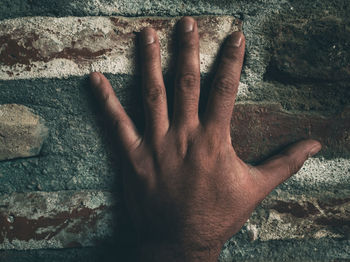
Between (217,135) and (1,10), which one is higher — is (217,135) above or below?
below

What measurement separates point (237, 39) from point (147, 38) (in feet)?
0.56

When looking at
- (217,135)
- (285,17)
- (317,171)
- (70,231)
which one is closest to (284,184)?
(317,171)

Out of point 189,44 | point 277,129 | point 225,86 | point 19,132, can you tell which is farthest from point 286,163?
point 19,132

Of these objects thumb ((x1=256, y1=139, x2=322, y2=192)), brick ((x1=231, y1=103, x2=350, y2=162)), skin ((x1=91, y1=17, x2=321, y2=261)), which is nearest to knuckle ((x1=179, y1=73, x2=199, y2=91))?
skin ((x1=91, y1=17, x2=321, y2=261))

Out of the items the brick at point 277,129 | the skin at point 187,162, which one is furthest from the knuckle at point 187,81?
the brick at point 277,129

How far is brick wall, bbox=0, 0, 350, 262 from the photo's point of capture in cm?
53

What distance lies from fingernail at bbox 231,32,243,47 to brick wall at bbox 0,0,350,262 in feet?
0.07

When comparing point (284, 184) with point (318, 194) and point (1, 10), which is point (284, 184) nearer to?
point (318, 194)

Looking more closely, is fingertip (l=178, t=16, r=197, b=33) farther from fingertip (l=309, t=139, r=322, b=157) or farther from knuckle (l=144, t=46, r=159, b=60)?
fingertip (l=309, t=139, r=322, b=157)

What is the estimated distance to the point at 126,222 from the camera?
0.59 metres

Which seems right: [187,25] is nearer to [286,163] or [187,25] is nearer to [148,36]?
[148,36]

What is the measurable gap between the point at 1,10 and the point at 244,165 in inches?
22.4

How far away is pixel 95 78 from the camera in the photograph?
526 mm

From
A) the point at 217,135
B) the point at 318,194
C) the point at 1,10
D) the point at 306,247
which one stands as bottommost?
the point at 306,247
